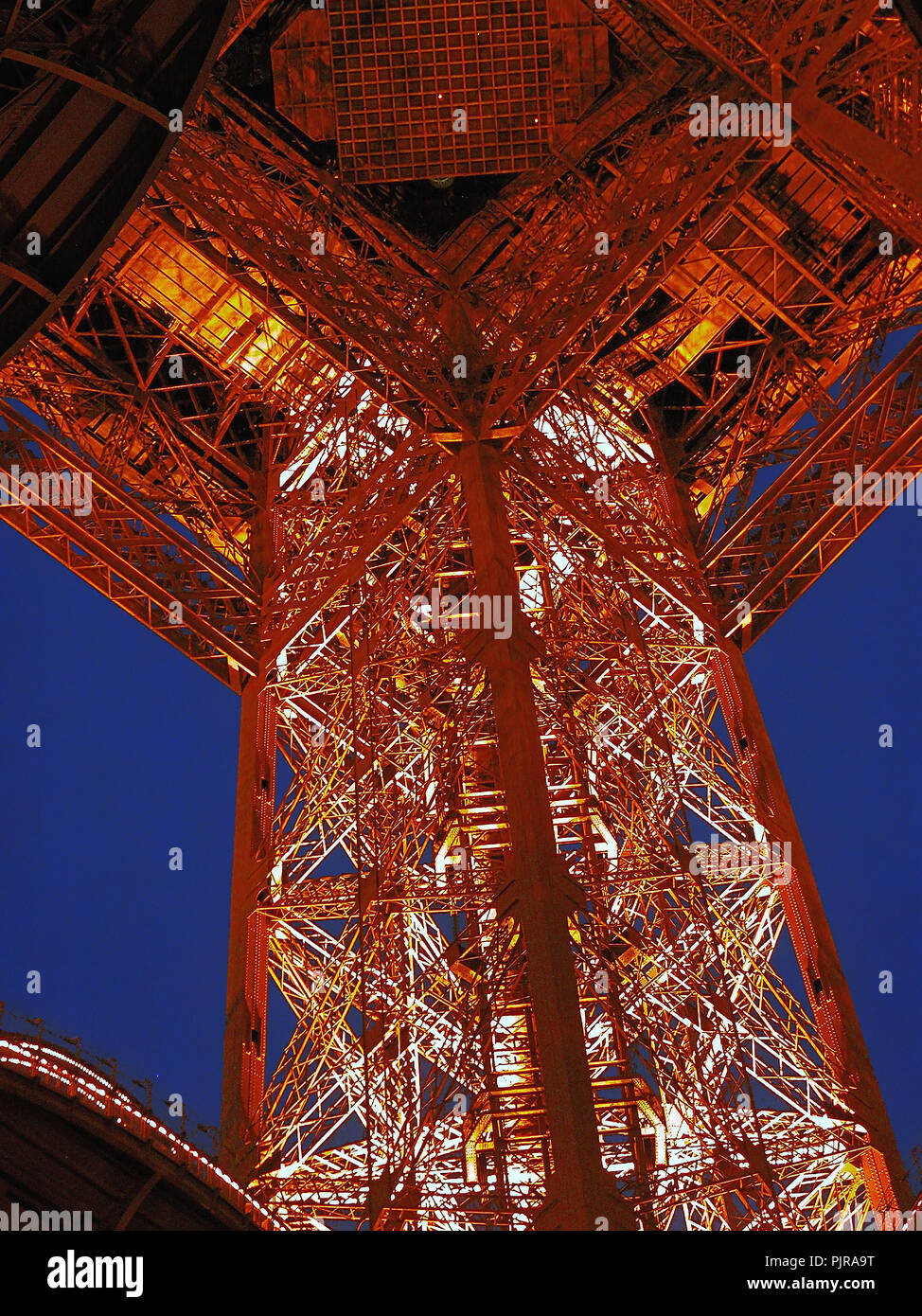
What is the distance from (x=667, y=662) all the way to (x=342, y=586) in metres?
7.33

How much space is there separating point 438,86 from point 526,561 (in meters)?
10.8

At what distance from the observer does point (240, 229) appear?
2766 cm

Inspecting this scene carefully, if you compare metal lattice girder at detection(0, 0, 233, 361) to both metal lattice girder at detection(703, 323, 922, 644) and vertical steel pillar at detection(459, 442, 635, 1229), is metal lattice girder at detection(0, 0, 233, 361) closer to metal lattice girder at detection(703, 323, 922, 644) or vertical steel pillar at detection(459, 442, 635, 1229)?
vertical steel pillar at detection(459, 442, 635, 1229)

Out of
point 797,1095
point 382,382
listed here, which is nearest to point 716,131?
point 382,382

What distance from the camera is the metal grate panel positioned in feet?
102

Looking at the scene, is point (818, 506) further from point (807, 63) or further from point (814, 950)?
point (807, 63)

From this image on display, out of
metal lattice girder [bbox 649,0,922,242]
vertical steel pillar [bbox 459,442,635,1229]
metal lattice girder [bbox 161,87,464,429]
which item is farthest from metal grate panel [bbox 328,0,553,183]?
vertical steel pillar [bbox 459,442,635,1229]

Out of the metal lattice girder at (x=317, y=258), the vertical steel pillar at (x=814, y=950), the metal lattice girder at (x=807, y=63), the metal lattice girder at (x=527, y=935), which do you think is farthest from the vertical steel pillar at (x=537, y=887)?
the metal lattice girder at (x=807, y=63)

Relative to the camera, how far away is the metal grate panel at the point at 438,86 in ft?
102

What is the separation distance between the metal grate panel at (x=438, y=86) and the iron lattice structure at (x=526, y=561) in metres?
0.20

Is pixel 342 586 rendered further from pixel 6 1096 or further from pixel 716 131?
pixel 6 1096

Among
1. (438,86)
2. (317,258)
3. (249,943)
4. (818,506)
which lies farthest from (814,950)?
(438,86)

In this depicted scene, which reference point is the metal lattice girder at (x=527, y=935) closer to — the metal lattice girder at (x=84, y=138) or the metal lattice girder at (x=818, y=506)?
the metal lattice girder at (x=818, y=506)
